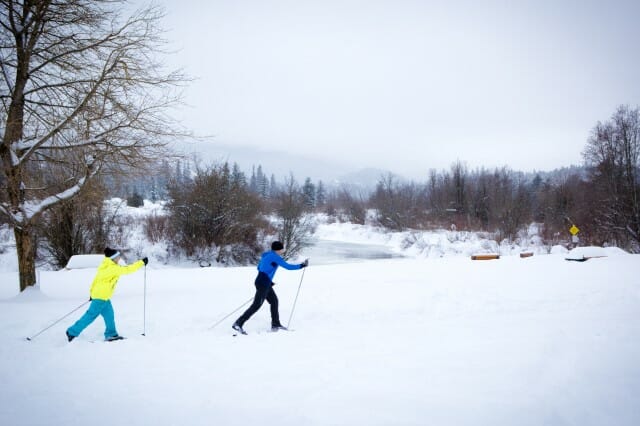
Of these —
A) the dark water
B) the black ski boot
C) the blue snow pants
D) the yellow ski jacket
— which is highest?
the yellow ski jacket

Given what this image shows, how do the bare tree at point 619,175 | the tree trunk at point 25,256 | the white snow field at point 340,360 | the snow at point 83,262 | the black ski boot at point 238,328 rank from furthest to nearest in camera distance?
the bare tree at point 619,175, the snow at point 83,262, the tree trunk at point 25,256, the black ski boot at point 238,328, the white snow field at point 340,360

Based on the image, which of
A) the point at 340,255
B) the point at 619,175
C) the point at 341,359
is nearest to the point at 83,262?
the point at 341,359

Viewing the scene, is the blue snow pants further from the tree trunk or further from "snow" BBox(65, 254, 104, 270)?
"snow" BBox(65, 254, 104, 270)

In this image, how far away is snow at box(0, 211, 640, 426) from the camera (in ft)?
11.0

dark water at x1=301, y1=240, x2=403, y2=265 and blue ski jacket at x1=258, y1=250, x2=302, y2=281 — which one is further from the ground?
blue ski jacket at x1=258, y1=250, x2=302, y2=281

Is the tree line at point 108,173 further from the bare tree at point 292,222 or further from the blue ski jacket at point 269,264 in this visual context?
the blue ski jacket at point 269,264

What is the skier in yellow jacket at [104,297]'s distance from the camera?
5.31 metres

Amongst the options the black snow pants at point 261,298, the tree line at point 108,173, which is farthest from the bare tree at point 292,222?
the black snow pants at point 261,298

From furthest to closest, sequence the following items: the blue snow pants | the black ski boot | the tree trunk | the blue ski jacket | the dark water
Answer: the dark water, the tree trunk, the blue ski jacket, the black ski boot, the blue snow pants

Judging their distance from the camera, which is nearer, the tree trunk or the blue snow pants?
the blue snow pants

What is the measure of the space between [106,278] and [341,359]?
13.3 ft

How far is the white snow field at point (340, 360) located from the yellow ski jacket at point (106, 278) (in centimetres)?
81

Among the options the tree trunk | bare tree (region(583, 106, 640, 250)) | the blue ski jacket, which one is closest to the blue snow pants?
the blue ski jacket

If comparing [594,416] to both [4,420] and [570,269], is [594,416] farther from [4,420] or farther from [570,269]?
[570,269]
